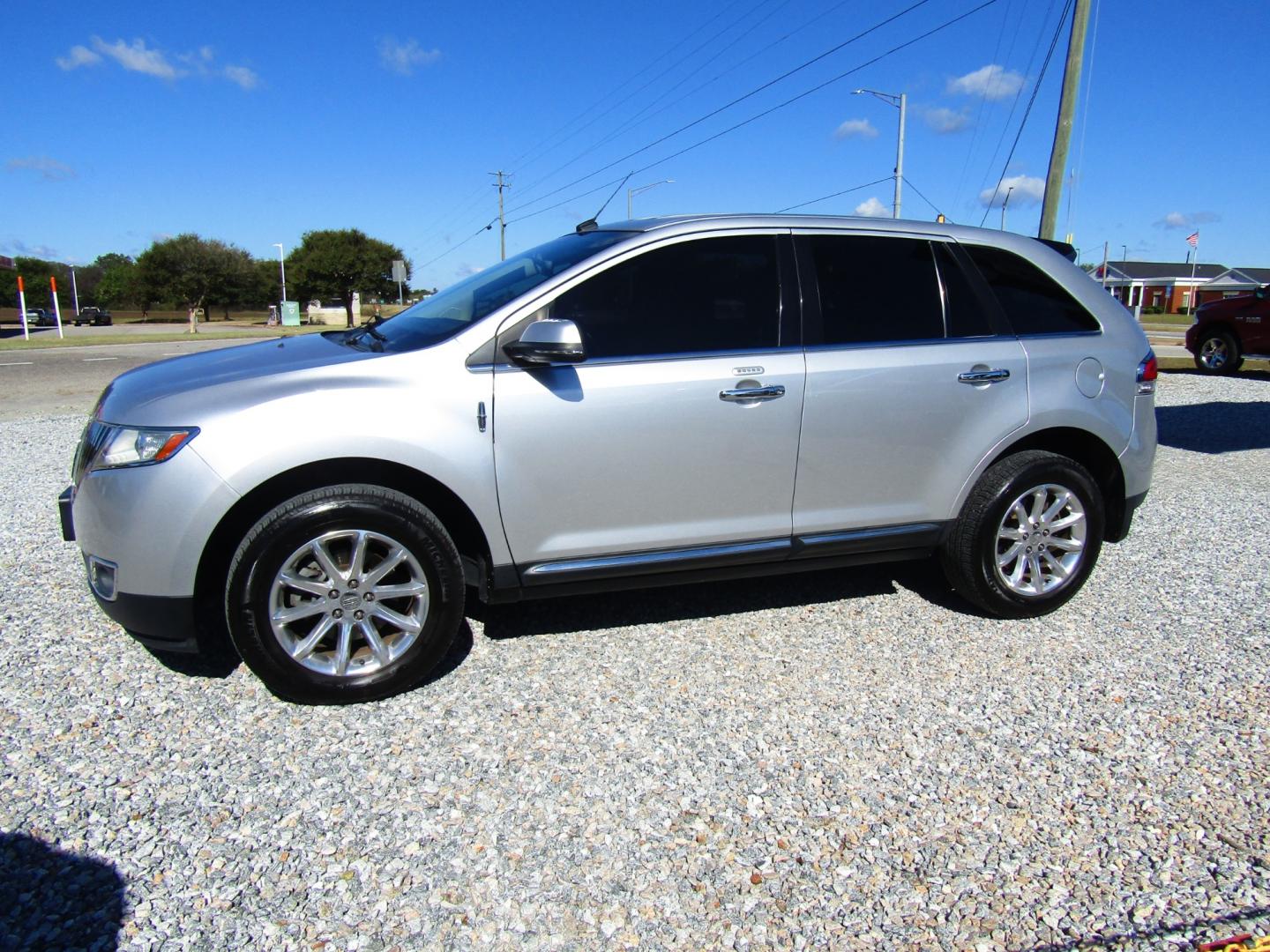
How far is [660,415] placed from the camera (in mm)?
3477

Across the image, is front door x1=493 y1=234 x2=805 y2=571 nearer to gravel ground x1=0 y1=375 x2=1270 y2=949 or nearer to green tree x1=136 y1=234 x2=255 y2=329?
gravel ground x1=0 y1=375 x2=1270 y2=949

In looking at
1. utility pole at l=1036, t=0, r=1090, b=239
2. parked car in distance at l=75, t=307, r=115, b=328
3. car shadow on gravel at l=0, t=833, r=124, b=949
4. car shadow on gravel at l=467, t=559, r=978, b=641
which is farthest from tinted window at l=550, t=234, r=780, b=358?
parked car in distance at l=75, t=307, r=115, b=328

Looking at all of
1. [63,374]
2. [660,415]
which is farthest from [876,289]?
[63,374]

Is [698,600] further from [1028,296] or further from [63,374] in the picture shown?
[63,374]

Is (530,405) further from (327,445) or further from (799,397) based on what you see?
(799,397)

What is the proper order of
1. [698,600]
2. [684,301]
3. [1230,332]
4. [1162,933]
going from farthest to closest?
1. [1230,332]
2. [698,600]
3. [684,301]
4. [1162,933]

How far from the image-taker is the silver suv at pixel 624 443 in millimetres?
3119

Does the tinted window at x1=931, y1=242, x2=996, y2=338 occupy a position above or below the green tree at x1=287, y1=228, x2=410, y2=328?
below

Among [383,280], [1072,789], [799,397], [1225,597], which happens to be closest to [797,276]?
[799,397]

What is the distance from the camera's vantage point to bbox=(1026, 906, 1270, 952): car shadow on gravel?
2.18 meters

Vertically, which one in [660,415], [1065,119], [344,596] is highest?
[1065,119]

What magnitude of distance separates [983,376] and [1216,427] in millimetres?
7763

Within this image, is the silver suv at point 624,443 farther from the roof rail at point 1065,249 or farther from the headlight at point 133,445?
the roof rail at point 1065,249

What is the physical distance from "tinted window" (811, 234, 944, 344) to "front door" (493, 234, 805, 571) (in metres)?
0.25
